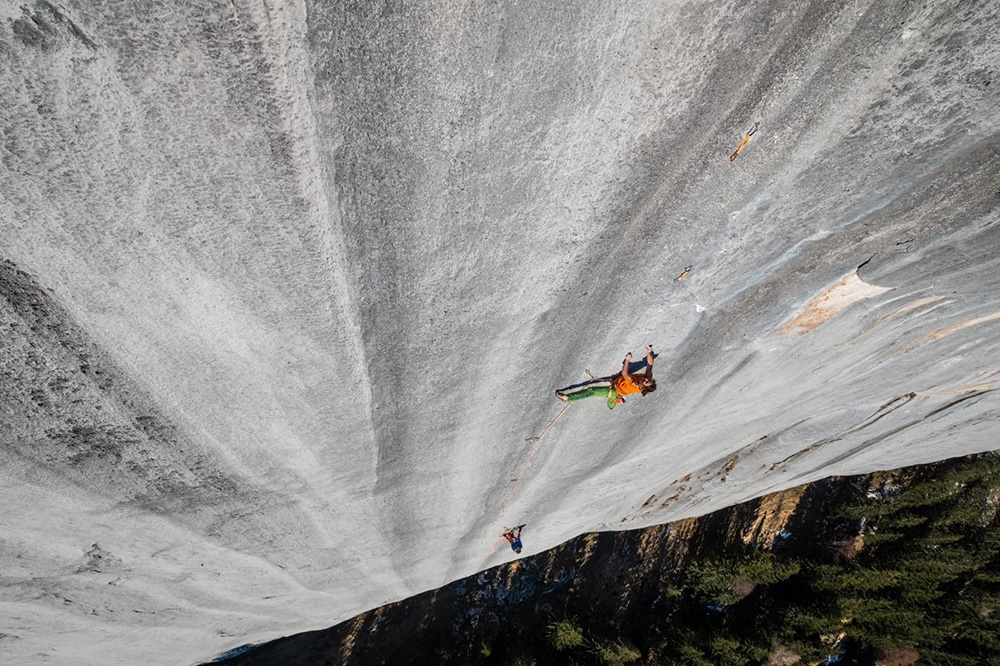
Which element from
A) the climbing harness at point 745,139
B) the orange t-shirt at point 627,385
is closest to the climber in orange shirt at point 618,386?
the orange t-shirt at point 627,385

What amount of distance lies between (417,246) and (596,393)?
2125 millimetres

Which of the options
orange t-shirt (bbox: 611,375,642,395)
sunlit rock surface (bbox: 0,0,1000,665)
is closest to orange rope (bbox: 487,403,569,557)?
sunlit rock surface (bbox: 0,0,1000,665)

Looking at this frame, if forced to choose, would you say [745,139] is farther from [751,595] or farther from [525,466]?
[751,595]

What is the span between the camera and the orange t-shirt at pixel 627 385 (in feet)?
13.0

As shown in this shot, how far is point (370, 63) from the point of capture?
201 centimetres

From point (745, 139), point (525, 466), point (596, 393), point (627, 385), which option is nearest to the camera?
point (745, 139)

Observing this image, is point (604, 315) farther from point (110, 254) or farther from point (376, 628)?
point (376, 628)

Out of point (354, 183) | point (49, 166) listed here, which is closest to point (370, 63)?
point (354, 183)

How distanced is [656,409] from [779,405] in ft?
4.82

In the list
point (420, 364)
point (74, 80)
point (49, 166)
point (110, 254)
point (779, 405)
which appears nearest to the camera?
point (74, 80)

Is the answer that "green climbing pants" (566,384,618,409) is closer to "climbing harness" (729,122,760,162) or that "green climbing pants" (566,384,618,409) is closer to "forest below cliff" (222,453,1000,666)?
"climbing harness" (729,122,760,162)

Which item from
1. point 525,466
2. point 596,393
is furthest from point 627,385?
point 525,466

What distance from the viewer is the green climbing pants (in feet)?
13.6

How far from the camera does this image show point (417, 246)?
2730mm
